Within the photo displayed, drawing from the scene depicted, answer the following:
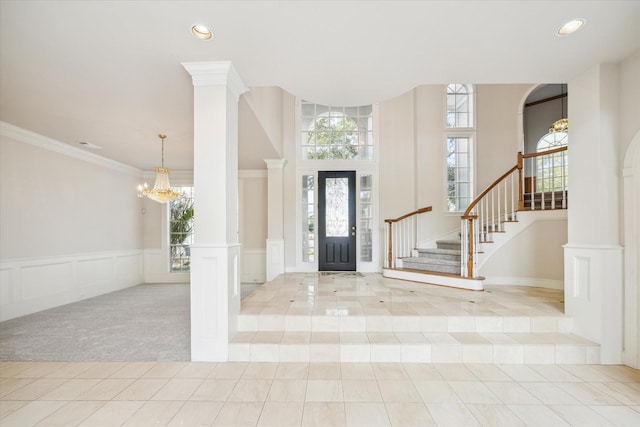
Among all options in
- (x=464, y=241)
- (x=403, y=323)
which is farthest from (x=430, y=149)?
(x=403, y=323)

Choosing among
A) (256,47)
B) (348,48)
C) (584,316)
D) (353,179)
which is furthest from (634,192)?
(353,179)

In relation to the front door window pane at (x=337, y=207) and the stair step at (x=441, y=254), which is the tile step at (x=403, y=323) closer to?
the stair step at (x=441, y=254)

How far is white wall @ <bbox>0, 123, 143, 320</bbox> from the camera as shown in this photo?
410 centimetres

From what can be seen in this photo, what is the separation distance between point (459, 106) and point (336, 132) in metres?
2.72

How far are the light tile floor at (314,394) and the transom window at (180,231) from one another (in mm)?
4183

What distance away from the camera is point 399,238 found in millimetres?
5902

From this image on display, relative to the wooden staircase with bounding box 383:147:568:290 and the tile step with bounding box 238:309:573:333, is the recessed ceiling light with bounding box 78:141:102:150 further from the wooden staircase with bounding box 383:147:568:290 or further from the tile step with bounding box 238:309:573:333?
the wooden staircase with bounding box 383:147:568:290

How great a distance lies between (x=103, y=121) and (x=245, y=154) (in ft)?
7.15

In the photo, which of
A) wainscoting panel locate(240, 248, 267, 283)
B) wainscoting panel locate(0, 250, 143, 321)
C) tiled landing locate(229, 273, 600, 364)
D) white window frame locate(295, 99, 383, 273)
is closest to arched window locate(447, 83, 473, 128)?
white window frame locate(295, 99, 383, 273)

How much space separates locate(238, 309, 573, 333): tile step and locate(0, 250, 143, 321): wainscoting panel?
3.53m

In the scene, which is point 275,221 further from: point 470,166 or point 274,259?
point 470,166

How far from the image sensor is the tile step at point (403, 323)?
3.04m

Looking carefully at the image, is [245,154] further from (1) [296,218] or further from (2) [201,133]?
(2) [201,133]

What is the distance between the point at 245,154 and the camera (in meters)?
5.52
